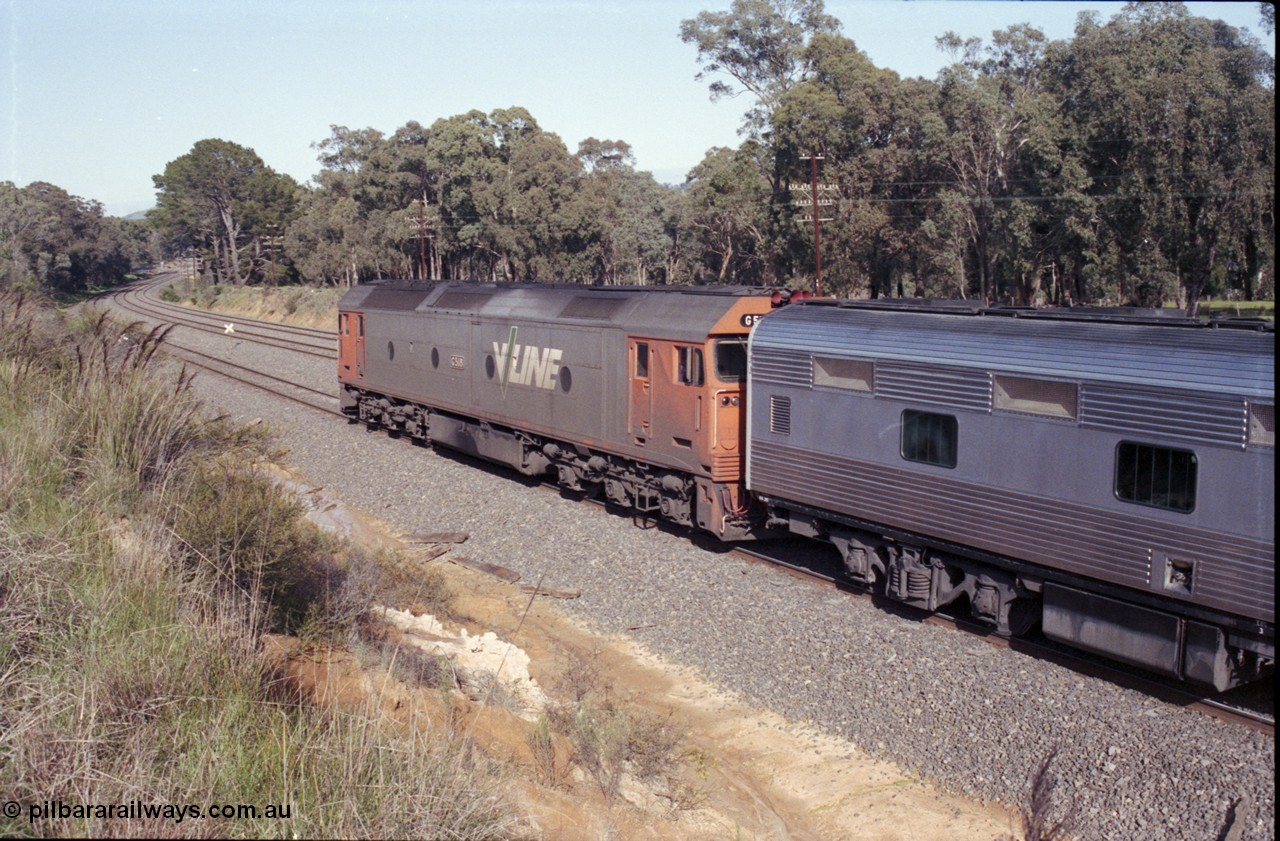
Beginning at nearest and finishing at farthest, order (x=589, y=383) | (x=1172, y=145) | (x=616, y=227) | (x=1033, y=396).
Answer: (x=1033, y=396), (x=589, y=383), (x=1172, y=145), (x=616, y=227)

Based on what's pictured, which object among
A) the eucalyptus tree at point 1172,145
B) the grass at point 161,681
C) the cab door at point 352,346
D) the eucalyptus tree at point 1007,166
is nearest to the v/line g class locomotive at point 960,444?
the grass at point 161,681

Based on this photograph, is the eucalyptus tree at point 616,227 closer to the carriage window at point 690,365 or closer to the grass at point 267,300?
the grass at point 267,300

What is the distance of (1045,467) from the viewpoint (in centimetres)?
973

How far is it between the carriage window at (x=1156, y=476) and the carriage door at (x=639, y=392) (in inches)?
265

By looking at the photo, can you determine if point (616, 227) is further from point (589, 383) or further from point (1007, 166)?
point (589, 383)

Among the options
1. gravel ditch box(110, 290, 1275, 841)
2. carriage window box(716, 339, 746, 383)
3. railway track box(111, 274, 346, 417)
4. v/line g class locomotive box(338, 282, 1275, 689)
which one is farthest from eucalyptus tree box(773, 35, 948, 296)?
Result: gravel ditch box(110, 290, 1275, 841)

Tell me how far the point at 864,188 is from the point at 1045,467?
104 feet

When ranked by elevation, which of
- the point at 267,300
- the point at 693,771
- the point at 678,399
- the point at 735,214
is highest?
the point at 735,214

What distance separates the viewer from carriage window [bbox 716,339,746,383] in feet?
44.2

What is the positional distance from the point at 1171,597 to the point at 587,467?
9.16m

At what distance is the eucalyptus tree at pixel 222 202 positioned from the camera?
3881 cm

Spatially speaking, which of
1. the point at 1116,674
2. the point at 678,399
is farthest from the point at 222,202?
the point at 1116,674

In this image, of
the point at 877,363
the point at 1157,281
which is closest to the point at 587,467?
the point at 877,363

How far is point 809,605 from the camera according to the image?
11.7 meters
